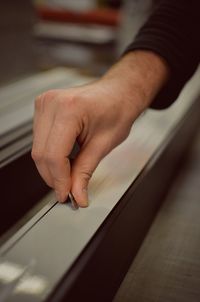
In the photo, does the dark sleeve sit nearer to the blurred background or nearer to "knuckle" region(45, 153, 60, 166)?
"knuckle" region(45, 153, 60, 166)

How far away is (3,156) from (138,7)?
2755 millimetres

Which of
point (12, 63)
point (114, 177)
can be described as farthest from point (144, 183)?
point (12, 63)

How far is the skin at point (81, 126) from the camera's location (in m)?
0.64

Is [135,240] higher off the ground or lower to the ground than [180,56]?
lower

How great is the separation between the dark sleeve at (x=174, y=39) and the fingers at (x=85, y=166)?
256 mm

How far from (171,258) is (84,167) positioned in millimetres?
209

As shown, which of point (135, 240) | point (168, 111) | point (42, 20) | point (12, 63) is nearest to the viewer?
point (135, 240)

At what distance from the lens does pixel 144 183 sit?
30.3 inches

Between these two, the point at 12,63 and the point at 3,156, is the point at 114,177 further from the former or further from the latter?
the point at 12,63

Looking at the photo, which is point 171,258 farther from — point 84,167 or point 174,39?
point 174,39

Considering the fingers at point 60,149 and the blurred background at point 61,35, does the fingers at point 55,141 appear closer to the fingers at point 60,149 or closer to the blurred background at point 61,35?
the fingers at point 60,149

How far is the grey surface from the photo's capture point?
24.7 inches

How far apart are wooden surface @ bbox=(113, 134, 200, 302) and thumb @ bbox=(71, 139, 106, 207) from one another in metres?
0.14

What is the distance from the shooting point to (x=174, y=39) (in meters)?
0.86
